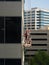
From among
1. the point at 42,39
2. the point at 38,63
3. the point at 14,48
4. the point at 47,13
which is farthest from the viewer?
the point at 47,13

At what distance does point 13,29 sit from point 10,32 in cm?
11

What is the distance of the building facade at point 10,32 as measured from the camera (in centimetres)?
724

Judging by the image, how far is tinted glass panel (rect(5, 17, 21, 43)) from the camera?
23.8 ft

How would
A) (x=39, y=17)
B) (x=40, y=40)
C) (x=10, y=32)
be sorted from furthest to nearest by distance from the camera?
(x=39, y=17) < (x=40, y=40) < (x=10, y=32)

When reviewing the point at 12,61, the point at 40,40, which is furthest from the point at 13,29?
the point at 40,40

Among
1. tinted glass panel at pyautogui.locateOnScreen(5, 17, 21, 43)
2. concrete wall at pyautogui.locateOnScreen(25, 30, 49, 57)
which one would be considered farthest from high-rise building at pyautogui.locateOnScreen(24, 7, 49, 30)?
tinted glass panel at pyautogui.locateOnScreen(5, 17, 21, 43)

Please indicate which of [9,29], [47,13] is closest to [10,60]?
[9,29]

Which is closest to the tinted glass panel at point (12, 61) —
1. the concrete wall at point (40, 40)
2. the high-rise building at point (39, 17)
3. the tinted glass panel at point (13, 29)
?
the tinted glass panel at point (13, 29)

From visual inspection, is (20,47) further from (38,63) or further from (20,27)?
(38,63)

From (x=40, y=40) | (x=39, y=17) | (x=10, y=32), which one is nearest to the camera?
(x=10, y=32)

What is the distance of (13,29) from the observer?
730 cm

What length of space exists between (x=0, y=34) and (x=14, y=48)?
0.50m

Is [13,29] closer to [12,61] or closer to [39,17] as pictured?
[12,61]

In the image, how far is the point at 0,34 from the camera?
7.30 m
